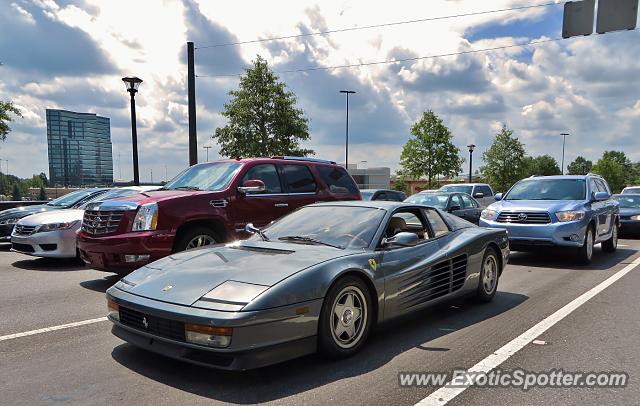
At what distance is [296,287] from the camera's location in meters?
3.63

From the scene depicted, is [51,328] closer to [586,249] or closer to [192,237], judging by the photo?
[192,237]

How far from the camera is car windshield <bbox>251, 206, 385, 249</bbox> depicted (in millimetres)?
4578

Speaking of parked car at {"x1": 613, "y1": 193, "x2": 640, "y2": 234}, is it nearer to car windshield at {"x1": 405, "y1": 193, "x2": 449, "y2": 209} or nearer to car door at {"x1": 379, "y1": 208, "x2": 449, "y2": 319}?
car windshield at {"x1": 405, "y1": 193, "x2": 449, "y2": 209}

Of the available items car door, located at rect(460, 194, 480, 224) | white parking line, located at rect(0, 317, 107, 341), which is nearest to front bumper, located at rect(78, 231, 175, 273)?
white parking line, located at rect(0, 317, 107, 341)

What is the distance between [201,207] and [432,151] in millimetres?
34200

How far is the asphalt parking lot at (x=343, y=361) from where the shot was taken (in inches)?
131

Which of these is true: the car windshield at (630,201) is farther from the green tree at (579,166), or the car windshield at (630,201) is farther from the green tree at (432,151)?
the green tree at (579,166)

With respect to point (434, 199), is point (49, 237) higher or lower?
→ lower

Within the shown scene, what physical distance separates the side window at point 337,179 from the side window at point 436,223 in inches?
129

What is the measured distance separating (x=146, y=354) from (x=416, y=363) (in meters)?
2.16

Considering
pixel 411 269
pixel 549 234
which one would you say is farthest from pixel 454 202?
pixel 411 269

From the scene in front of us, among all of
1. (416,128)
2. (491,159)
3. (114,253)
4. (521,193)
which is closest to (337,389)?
(114,253)

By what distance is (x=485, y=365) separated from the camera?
3908 millimetres

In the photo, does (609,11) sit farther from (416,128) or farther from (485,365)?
(416,128)
